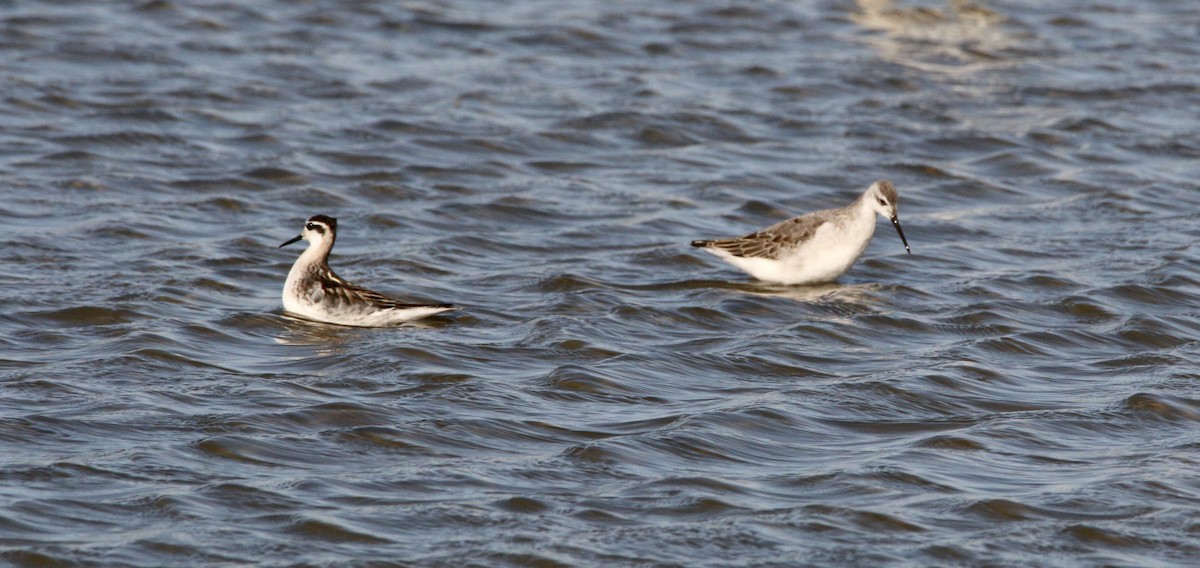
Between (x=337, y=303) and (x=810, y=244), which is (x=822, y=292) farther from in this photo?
(x=337, y=303)

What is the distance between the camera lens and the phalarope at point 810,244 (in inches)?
545

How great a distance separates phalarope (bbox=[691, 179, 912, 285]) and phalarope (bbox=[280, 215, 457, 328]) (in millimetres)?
2761

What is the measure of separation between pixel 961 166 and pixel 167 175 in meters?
7.70

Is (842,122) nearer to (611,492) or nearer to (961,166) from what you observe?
(961,166)

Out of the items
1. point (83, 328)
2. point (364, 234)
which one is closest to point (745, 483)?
point (83, 328)

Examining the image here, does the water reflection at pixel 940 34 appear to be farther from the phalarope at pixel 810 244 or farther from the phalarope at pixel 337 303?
the phalarope at pixel 337 303

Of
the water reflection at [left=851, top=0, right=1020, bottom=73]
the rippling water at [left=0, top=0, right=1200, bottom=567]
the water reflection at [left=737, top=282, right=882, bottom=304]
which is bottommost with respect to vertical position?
the water reflection at [left=737, top=282, right=882, bottom=304]

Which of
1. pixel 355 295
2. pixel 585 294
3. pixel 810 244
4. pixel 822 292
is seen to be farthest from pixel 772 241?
pixel 355 295

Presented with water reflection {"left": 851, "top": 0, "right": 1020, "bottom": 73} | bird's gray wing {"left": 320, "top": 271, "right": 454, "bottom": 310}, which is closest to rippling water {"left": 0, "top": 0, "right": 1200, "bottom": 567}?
water reflection {"left": 851, "top": 0, "right": 1020, "bottom": 73}

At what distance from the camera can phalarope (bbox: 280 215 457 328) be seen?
12.3m

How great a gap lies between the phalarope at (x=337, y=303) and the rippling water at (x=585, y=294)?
18 centimetres

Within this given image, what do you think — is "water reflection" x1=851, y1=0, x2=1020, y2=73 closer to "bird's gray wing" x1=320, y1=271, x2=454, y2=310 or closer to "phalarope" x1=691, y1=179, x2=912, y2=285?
"phalarope" x1=691, y1=179, x2=912, y2=285

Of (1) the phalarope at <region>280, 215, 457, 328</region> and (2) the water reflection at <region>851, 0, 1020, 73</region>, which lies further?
(2) the water reflection at <region>851, 0, 1020, 73</region>

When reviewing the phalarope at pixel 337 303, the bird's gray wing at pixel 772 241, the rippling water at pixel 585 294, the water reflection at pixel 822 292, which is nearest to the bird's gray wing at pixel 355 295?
the phalarope at pixel 337 303
